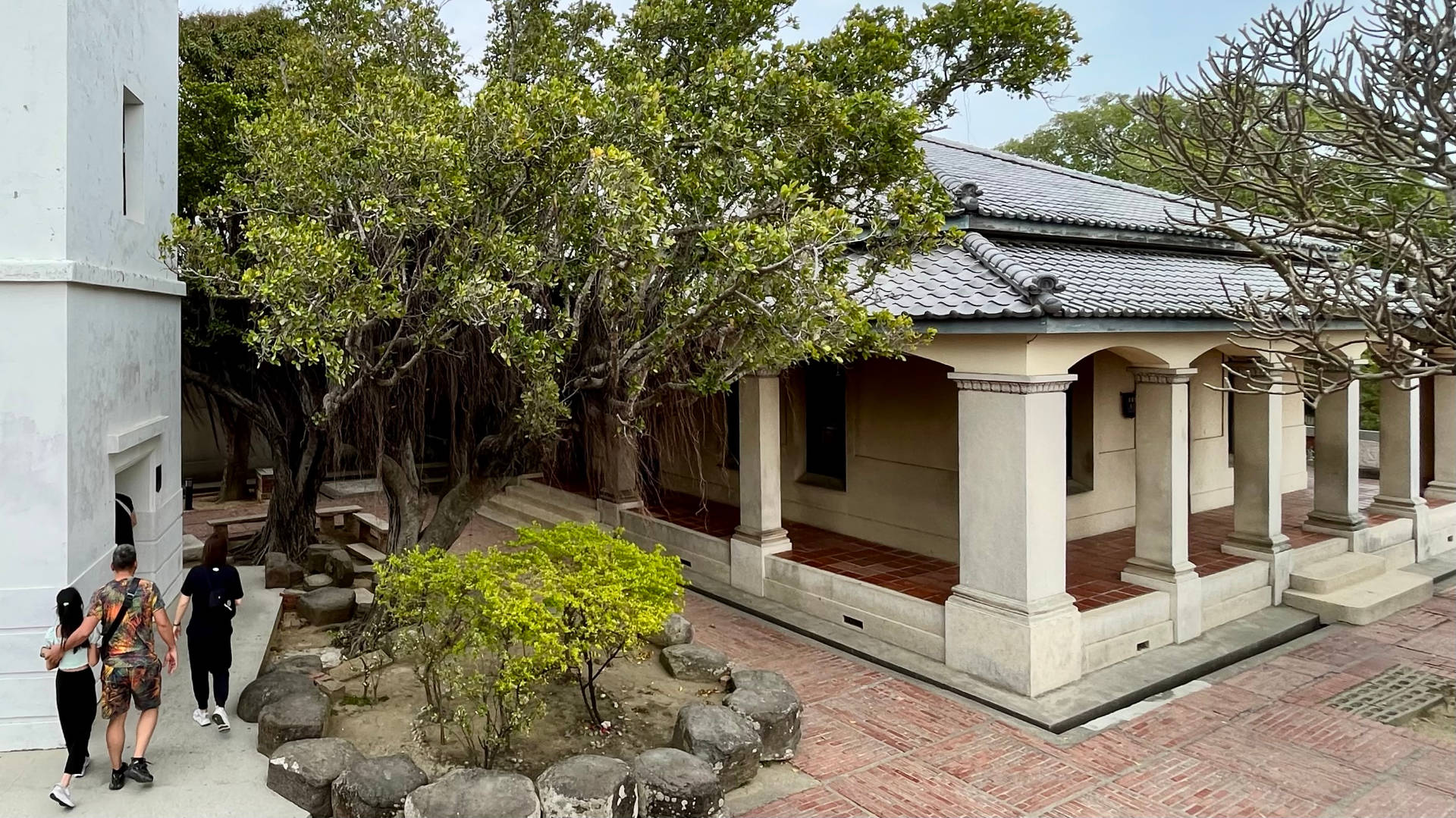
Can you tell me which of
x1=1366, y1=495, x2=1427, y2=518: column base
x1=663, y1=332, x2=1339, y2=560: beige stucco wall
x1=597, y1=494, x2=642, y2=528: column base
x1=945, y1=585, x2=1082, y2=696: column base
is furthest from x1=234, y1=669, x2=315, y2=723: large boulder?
x1=1366, y1=495, x2=1427, y2=518: column base

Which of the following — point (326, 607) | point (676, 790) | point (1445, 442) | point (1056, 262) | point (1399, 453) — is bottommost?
point (676, 790)

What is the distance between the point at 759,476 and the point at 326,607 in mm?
5274

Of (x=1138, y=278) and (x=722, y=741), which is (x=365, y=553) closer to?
(x=722, y=741)

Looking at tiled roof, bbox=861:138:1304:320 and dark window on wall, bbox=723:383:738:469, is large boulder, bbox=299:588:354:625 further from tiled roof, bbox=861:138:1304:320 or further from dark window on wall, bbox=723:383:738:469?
dark window on wall, bbox=723:383:738:469

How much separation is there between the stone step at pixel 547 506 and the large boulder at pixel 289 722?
7.93 metres

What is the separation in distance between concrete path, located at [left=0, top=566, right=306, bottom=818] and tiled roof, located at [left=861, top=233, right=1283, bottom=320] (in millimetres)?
6408

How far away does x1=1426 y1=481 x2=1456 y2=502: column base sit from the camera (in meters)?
14.9

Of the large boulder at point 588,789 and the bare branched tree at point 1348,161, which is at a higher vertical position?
the bare branched tree at point 1348,161

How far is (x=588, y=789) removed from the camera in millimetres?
5914

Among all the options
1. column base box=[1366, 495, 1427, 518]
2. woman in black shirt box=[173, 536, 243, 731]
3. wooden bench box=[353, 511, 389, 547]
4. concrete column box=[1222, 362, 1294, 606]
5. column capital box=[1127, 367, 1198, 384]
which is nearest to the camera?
Result: woman in black shirt box=[173, 536, 243, 731]

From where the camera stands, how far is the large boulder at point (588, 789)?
19.2 ft

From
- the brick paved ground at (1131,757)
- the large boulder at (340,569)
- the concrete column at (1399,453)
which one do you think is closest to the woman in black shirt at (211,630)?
the brick paved ground at (1131,757)

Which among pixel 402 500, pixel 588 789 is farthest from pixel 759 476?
pixel 588 789

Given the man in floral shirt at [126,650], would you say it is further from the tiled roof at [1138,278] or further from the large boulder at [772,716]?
the tiled roof at [1138,278]
